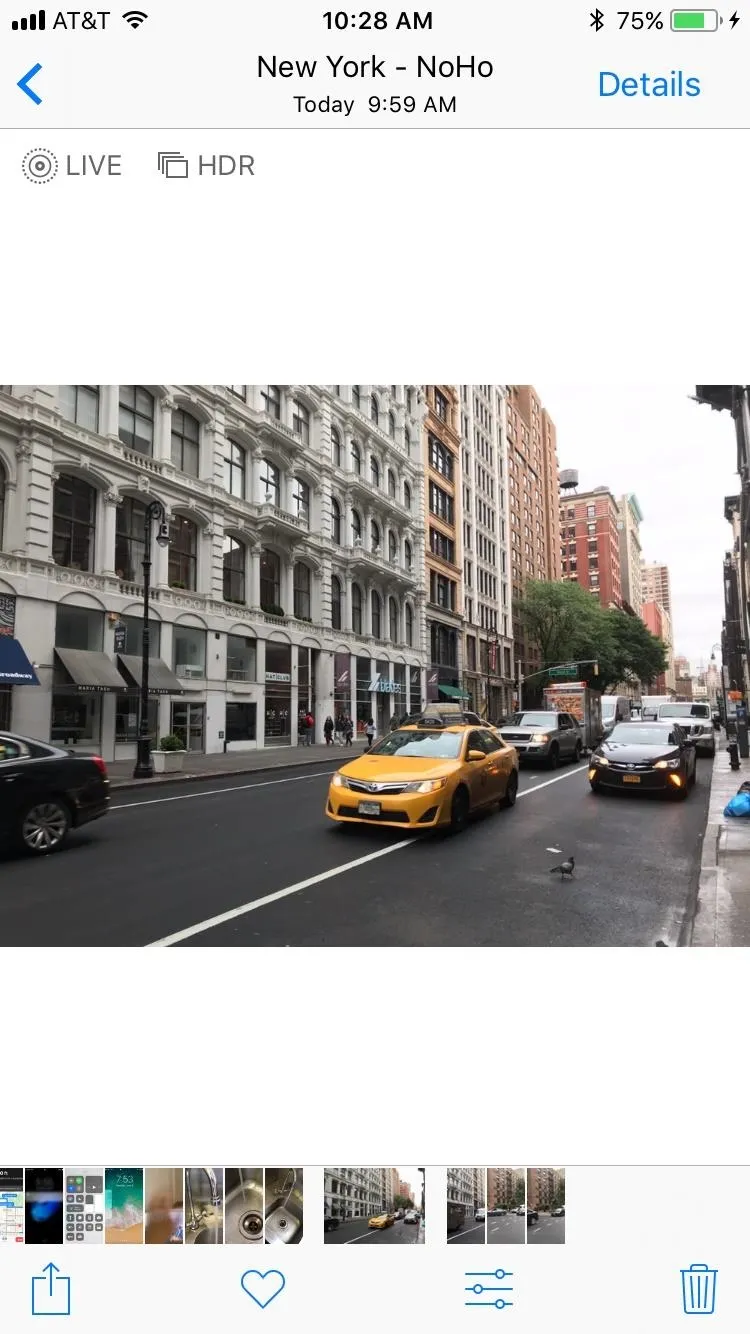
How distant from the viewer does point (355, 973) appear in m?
4.34

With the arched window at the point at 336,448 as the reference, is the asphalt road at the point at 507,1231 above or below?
below

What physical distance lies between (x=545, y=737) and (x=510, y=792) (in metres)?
8.36

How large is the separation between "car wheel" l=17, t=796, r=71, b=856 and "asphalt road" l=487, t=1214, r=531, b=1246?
659cm

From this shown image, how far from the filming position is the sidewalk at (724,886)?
4.77 m

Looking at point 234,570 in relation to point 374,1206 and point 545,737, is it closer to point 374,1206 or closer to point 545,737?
point 545,737

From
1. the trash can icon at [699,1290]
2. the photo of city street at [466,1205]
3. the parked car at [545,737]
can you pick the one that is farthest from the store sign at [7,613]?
the trash can icon at [699,1290]

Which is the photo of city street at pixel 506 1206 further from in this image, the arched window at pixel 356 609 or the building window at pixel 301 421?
the arched window at pixel 356 609

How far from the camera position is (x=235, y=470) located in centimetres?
2833

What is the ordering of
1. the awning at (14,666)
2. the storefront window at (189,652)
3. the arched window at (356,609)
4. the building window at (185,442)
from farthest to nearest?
the arched window at (356,609) → the building window at (185,442) → the storefront window at (189,652) → the awning at (14,666)

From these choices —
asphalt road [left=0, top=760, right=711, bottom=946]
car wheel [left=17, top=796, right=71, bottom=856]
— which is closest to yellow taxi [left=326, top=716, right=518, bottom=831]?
asphalt road [left=0, top=760, right=711, bottom=946]

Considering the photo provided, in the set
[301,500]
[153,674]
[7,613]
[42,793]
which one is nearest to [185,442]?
[301,500]

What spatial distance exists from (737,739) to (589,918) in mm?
15177
